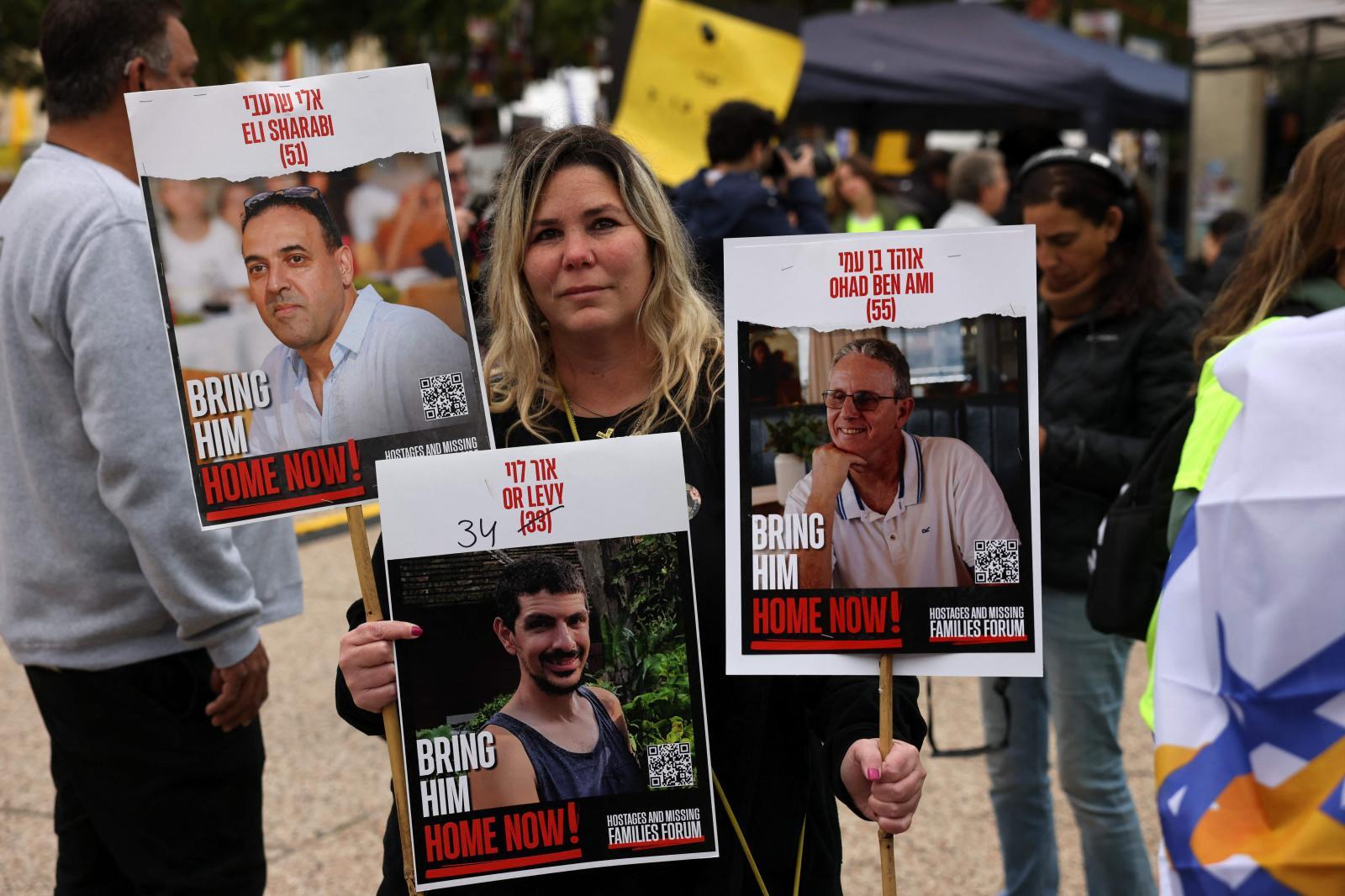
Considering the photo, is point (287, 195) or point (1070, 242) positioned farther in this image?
point (1070, 242)

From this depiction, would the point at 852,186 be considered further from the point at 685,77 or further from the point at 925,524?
the point at 925,524

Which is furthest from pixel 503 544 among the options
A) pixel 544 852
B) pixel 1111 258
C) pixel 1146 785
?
pixel 1146 785

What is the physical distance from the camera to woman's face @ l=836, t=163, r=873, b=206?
880 cm

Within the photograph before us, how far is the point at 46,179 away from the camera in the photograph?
8.83 feet

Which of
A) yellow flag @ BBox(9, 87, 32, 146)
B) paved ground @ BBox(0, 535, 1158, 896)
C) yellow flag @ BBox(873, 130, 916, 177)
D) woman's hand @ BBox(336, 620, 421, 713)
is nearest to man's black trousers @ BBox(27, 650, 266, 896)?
woman's hand @ BBox(336, 620, 421, 713)

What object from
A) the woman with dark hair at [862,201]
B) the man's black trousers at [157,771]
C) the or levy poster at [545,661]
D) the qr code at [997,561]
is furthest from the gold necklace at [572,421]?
the woman with dark hair at [862,201]

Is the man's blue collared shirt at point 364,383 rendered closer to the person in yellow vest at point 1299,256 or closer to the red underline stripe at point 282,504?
the red underline stripe at point 282,504

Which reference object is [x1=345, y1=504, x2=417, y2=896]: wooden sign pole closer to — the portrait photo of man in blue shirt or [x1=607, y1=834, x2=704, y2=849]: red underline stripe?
the portrait photo of man in blue shirt

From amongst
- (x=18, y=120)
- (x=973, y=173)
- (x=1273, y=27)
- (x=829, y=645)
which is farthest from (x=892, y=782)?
(x=18, y=120)

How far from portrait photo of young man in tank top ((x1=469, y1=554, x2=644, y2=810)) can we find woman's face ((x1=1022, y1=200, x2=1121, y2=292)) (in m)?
1.96

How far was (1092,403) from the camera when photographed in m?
3.32

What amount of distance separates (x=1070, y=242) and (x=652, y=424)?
66.9 inches

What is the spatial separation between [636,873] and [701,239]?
378 centimetres

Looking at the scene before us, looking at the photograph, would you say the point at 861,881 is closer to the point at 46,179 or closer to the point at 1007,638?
the point at 1007,638
